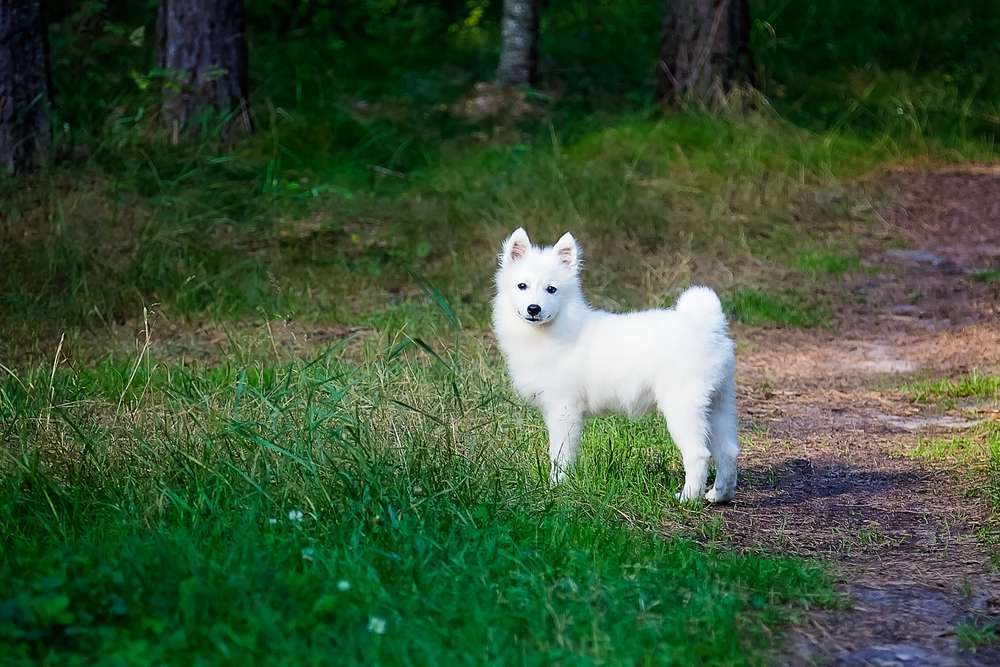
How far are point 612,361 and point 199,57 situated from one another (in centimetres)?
646

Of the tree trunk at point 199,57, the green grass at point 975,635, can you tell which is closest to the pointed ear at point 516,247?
the green grass at point 975,635

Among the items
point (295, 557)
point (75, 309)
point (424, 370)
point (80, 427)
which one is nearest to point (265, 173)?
point (75, 309)

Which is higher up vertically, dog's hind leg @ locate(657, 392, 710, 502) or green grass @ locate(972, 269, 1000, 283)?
dog's hind leg @ locate(657, 392, 710, 502)

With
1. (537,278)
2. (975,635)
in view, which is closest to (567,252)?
(537,278)

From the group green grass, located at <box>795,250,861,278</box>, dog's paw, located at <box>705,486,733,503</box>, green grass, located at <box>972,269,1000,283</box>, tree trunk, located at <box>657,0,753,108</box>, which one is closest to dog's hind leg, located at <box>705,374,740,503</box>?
dog's paw, located at <box>705,486,733,503</box>

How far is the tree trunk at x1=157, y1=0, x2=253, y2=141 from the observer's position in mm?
10320

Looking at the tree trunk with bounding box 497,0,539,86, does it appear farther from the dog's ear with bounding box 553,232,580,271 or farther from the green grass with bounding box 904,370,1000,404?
the dog's ear with bounding box 553,232,580,271

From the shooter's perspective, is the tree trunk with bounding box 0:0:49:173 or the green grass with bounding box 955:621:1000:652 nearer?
the green grass with bounding box 955:621:1000:652

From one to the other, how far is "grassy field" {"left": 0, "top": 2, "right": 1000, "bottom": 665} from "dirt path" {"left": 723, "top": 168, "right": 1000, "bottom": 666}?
0.73 feet

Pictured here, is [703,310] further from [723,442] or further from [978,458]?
[978,458]

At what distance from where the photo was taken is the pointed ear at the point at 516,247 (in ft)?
18.0

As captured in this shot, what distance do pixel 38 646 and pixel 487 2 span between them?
41.7ft

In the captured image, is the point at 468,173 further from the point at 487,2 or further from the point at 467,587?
the point at 467,587

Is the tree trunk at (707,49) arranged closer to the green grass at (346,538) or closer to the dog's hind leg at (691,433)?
the green grass at (346,538)
